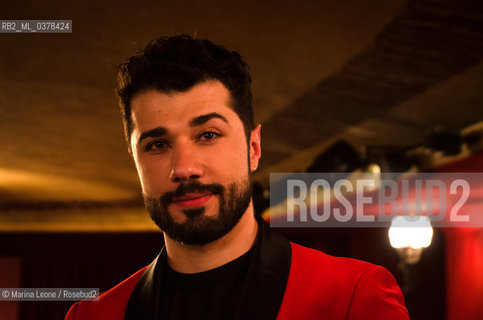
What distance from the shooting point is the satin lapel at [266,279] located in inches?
37.5

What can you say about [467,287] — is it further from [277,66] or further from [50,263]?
[50,263]

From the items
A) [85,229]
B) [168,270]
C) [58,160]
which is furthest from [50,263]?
[168,270]

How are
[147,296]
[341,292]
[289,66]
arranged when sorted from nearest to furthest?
1. [341,292]
2. [147,296]
3. [289,66]

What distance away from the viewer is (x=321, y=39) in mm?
2887

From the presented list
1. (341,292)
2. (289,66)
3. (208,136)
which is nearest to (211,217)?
(208,136)

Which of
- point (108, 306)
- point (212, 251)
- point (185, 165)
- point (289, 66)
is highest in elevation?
point (289, 66)

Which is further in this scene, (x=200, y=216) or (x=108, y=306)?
(x=108, y=306)

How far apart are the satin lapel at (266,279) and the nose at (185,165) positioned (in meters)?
0.19

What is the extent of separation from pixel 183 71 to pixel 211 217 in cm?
26

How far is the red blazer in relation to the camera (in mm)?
899

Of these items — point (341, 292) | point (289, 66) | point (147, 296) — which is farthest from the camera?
point (289, 66)

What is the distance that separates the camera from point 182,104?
3.27 feet

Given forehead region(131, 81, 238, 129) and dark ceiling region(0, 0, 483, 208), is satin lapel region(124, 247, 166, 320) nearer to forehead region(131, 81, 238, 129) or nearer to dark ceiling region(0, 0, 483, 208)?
forehead region(131, 81, 238, 129)

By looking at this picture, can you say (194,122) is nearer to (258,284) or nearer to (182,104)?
(182,104)
